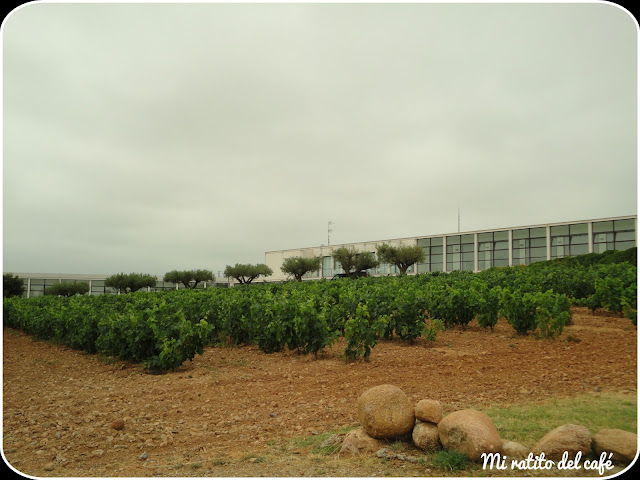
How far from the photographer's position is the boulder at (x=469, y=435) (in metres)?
4.45

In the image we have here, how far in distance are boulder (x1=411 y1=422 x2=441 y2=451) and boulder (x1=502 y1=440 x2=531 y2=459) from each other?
0.64 metres

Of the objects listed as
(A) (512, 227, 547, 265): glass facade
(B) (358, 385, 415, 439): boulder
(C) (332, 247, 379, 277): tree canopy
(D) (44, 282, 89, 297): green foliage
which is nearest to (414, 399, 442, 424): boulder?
(B) (358, 385, 415, 439): boulder

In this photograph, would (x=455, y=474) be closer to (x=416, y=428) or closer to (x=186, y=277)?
(x=416, y=428)

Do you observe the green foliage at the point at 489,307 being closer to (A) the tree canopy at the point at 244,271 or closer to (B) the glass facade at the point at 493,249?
(B) the glass facade at the point at 493,249

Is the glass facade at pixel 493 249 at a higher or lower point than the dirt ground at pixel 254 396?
higher

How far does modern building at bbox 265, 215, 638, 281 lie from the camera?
41844 mm

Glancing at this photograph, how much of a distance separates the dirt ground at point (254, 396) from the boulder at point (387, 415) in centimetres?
43

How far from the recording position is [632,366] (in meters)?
7.45

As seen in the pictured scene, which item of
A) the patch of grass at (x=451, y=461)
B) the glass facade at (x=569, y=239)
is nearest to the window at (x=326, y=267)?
the glass facade at (x=569, y=239)

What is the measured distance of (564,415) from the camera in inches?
220

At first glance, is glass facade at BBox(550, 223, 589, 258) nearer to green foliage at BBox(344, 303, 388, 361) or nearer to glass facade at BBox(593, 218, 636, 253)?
glass facade at BBox(593, 218, 636, 253)

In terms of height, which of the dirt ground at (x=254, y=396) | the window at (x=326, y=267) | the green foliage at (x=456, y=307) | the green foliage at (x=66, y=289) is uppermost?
the window at (x=326, y=267)

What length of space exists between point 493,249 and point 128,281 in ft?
140

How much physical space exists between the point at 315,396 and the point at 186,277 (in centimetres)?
6078
